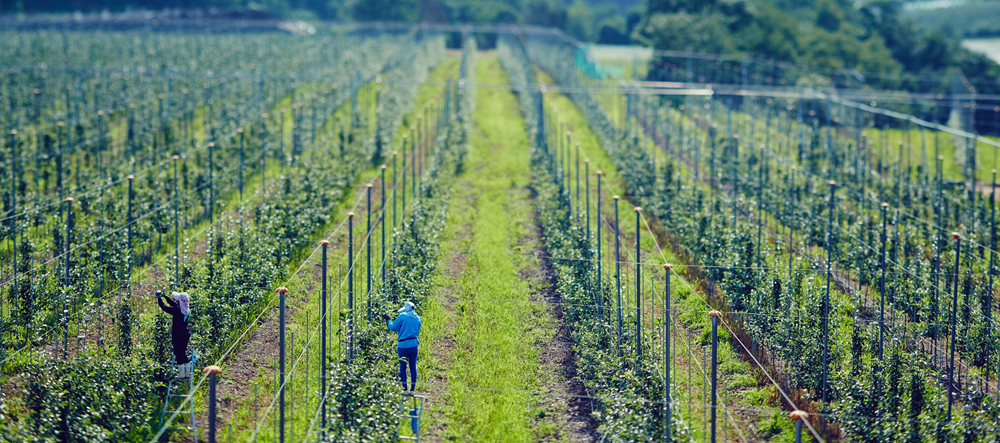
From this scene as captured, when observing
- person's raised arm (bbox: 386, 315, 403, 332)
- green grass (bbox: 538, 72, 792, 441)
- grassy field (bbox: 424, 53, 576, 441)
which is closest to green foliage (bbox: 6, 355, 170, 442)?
person's raised arm (bbox: 386, 315, 403, 332)

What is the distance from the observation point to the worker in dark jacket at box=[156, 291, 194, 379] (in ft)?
40.7

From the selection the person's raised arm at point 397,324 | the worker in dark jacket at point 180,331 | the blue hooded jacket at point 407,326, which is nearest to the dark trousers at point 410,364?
the blue hooded jacket at point 407,326

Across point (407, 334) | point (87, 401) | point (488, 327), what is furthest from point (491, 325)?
point (87, 401)

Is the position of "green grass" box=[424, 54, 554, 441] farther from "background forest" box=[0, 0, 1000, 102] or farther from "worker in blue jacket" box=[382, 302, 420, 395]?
"background forest" box=[0, 0, 1000, 102]

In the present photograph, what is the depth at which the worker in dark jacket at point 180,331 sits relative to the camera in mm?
12398

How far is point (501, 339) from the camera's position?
1476 centimetres

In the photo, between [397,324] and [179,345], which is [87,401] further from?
[397,324]

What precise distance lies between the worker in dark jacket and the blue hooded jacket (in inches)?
106

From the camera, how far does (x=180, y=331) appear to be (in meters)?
12.5

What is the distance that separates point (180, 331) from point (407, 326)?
9.75ft

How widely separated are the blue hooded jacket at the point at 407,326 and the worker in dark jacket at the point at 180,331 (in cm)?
268

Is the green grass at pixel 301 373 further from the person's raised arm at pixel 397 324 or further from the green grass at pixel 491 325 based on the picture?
the green grass at pixel 491 325

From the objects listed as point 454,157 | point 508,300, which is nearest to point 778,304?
point 508,300

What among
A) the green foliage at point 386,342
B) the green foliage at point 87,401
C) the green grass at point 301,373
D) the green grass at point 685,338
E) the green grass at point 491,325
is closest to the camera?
the green foliage at point 87,401
